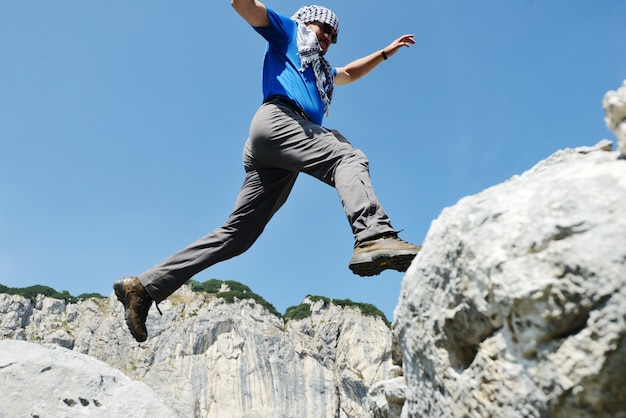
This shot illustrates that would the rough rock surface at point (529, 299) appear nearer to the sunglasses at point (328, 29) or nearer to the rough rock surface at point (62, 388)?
the sunglasses at point (328, 29)

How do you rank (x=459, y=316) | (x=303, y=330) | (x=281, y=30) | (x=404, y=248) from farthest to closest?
(x=303, y=330), (x=281, y=30), (x=404, y=248), (x=459, y=316)

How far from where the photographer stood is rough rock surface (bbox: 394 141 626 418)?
2311 millimetres

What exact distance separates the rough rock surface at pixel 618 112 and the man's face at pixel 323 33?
397 cm

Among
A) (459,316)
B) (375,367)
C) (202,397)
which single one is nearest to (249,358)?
(202,397)

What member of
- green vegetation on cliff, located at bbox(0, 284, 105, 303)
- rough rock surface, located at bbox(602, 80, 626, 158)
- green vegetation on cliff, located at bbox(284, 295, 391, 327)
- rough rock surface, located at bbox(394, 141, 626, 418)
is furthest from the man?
green vegetation on cliff, located at bbox(0, 284, 105, 303)

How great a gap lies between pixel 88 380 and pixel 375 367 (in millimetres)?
67680

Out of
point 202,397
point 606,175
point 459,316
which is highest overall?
point 202,397

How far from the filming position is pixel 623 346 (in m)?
2.28

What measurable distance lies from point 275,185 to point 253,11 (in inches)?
61.2

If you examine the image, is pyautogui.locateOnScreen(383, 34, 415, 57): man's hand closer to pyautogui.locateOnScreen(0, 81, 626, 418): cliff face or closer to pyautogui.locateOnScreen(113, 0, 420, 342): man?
pyautogui.locateOnScreen(113, 0, 420, 342): man

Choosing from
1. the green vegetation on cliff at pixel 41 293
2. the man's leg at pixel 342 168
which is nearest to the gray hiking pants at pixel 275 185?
the man's leg at pixel 342 168

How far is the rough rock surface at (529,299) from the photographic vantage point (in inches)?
91.0

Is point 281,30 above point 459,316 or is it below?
above

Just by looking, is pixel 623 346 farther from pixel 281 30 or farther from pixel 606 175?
pixel 281 30
